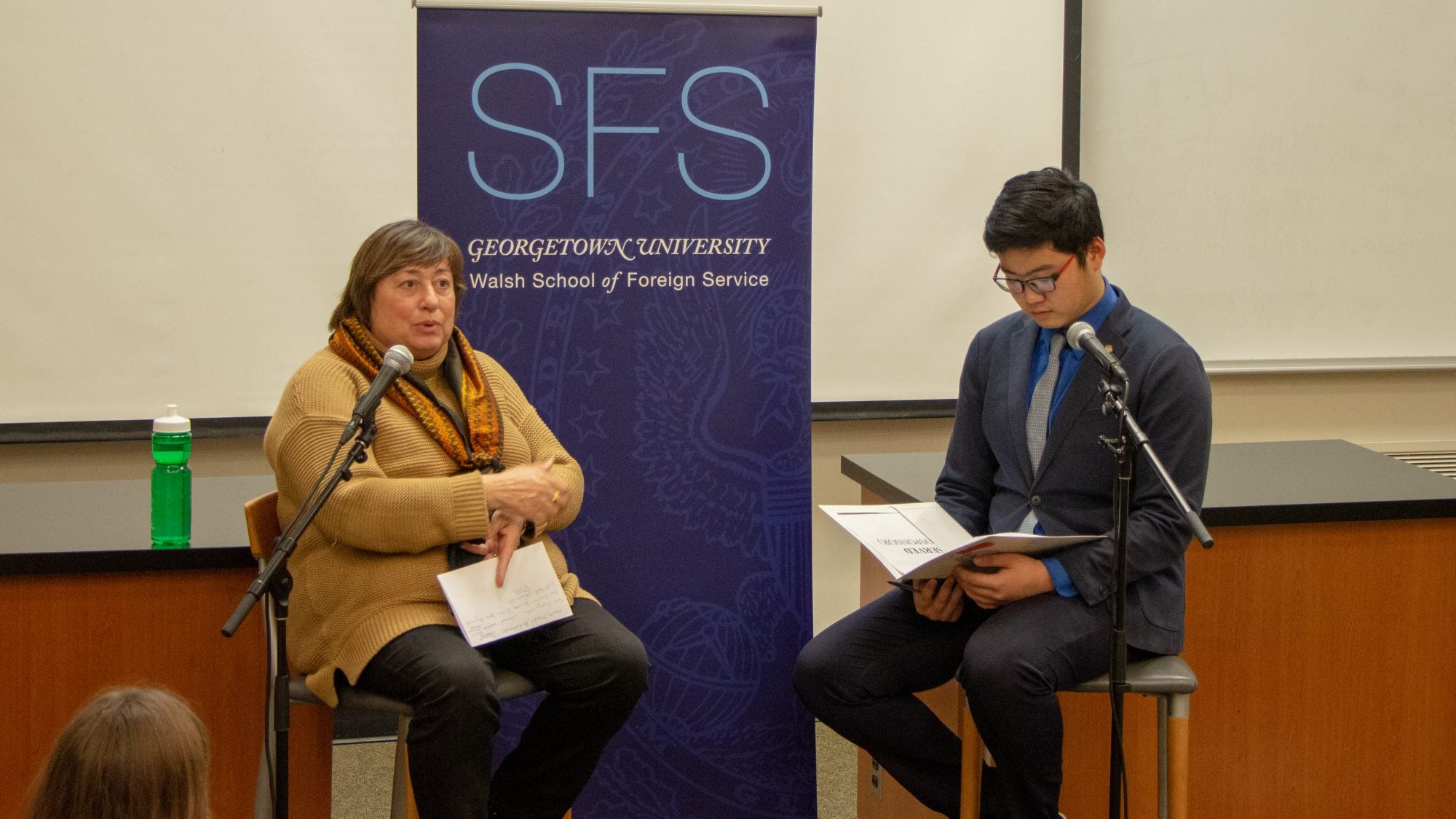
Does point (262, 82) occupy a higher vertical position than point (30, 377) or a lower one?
higher

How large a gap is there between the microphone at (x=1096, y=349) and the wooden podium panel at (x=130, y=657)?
1414 millimetres

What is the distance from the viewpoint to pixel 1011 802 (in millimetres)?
2059

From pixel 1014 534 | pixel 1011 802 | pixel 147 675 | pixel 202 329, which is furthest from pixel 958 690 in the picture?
pixel 202 329

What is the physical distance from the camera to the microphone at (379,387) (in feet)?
5.69

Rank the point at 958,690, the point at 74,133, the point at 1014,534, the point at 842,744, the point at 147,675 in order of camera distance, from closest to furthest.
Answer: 1. the point at 1014,534
2. the point at 147,675
3. the point at 958,690
4. the point at 74,133
5. the point at 842,744

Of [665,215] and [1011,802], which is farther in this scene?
[665,215]

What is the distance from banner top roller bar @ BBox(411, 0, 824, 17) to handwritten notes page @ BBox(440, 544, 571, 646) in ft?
3.33

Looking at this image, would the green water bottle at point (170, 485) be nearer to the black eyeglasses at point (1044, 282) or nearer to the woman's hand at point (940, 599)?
the woman's hand at point (940, 599)

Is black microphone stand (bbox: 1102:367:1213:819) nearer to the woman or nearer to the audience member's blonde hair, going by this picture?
the woman

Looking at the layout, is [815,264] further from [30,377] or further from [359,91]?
[30,377]

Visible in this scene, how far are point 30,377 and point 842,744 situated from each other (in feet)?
7.72

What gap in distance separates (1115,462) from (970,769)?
58 cm

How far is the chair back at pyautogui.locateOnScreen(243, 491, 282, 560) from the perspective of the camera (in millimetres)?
2018

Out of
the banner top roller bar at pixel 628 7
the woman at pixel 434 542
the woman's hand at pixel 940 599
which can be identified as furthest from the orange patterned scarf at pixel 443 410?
the woman's hand at pixel 940 599
